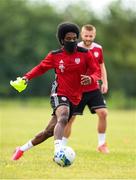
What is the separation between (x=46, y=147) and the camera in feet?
49.1

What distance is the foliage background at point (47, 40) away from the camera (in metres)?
53.2

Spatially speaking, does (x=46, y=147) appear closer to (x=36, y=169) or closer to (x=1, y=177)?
(x=36, y=169)

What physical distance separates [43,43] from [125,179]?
2131 inches

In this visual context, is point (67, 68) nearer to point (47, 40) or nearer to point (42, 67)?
point (42, 67)

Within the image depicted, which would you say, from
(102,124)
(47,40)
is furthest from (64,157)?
(47,40)

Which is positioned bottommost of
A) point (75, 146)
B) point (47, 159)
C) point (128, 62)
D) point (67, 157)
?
point (128, 62)

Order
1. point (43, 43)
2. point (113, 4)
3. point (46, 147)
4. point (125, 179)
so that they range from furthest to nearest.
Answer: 1. point (113, 4)
2. point (43, 43)
3. point (46, 147)
4. point (125, 179)

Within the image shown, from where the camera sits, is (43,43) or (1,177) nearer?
(1,177)

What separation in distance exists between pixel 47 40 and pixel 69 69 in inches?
2096

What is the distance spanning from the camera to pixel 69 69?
36.7ft

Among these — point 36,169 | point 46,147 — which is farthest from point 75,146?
point 36,169

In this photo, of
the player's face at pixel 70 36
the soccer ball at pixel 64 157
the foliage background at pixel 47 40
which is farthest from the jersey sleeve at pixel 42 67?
the foliage background at pixel 47 40

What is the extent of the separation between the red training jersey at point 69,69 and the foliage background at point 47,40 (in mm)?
39920

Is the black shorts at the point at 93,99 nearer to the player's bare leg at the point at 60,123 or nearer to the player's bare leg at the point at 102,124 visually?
the player's bare leg at the point at 102,124
